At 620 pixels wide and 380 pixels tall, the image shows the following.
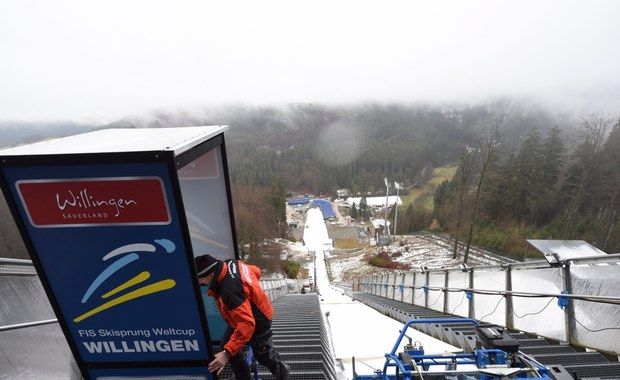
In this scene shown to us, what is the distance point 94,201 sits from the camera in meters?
2.29

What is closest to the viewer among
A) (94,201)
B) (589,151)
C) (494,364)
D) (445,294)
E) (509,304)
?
(94,201)

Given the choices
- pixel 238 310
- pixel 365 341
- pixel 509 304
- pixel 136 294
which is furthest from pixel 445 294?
pixel 136 294

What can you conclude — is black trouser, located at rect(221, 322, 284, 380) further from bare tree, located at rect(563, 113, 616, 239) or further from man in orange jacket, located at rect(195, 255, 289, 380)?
bare tree, located at rect(563, 113, 616, 239)

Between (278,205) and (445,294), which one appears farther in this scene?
(278,205)

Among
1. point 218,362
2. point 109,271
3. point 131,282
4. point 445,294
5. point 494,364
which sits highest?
point 109,271

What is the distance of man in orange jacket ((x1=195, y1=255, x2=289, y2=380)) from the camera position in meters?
2.73

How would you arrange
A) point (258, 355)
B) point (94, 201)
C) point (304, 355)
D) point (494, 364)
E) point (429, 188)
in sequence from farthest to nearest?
1. point (429, 188)
2. point (304, 355)
3. point (258, 355)
4. point (494, 364)
5. point (94, 201)

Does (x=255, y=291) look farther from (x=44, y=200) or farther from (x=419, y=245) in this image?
(x=419, y=245)

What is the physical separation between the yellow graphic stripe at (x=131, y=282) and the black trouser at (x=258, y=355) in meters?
1.01

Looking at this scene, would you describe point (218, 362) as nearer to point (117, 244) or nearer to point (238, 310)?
point (238, 310)

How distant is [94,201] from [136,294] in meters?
0.83

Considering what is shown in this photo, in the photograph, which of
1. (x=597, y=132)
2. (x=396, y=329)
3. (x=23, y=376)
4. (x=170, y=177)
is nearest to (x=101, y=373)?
(x=23, y=376)

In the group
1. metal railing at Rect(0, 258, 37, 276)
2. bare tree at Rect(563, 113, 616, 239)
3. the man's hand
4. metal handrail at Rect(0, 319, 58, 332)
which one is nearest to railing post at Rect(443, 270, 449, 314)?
the man's hand

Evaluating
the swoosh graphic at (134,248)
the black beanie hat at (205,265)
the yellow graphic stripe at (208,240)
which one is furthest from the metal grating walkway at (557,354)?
the yellow graphic stripe at (208,240)
